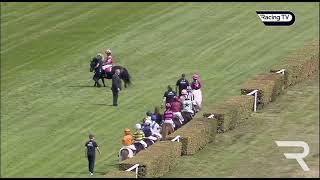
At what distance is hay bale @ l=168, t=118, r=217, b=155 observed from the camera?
120ft

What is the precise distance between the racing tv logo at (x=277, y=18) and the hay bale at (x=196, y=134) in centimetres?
2307

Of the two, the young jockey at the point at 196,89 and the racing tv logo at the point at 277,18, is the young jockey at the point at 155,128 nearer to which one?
the young jockey at the point at 196,89

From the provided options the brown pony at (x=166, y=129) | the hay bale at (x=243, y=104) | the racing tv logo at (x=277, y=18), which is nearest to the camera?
the brown pony at (x=166, y=129)

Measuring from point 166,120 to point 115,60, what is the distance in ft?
56.0

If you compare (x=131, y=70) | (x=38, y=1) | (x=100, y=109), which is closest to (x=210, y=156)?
(x=100, y=109)

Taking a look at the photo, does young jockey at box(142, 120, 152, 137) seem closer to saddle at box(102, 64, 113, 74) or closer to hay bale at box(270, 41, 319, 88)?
hay bale at box(270, 41, 319, 88)

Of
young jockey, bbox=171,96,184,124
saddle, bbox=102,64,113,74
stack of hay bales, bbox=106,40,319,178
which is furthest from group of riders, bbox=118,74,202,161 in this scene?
saddle, bbox=102,64,113,74

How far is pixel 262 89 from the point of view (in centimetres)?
4181

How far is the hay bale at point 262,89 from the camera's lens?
1651 inches

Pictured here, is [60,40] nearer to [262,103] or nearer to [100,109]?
[100,109]

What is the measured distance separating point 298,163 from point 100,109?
13.9m

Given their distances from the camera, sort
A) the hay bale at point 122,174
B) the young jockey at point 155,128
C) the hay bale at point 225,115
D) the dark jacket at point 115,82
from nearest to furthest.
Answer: the hay bale at point 122,174 → the young jockey at point 155,128 → the hay bale at point 225,115 → the dark jacket at point 115,82

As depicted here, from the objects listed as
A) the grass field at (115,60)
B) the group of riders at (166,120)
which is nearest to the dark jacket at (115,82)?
the grass field at (115,60)

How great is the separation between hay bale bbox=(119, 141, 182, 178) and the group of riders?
134 centimetres
